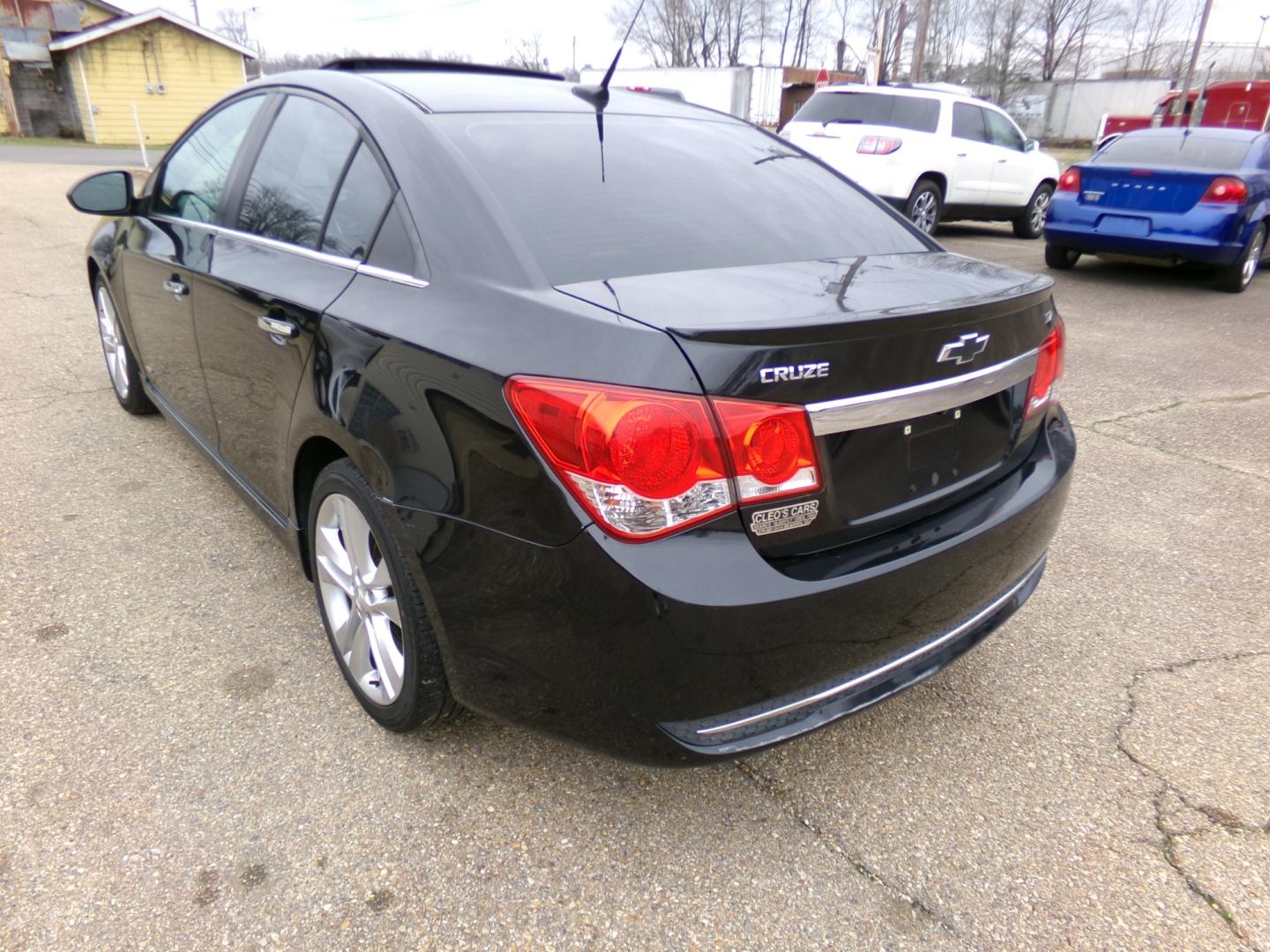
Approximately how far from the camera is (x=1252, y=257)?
8.44 m

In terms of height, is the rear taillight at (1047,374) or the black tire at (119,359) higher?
the rear taillight at (1047,374)

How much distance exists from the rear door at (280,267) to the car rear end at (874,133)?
26.3ft

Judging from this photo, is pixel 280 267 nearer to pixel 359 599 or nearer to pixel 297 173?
pixel 297 173

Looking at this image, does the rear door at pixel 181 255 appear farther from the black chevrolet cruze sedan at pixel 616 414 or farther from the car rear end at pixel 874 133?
the car rear end at pixel 874 133

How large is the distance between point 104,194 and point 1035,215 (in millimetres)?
11884

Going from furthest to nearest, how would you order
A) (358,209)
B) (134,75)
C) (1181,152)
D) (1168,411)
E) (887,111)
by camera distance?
(134,75) → (887,111) → (1181,152) → (1168,411) → (358,209)

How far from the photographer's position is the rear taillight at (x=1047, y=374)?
7.36ft

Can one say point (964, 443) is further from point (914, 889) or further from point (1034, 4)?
point (1034, 4)

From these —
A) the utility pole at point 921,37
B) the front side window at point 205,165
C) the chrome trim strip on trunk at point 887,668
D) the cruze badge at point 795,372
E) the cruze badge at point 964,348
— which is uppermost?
the utility pole at point 921,37

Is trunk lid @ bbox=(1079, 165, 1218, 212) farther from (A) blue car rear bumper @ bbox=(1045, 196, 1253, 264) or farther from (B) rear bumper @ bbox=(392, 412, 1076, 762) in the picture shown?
(B) rear bumper @ bbox=(392, 412, 1076, 762)

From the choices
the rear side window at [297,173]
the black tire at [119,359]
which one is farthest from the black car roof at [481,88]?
the black tire at [119,359]

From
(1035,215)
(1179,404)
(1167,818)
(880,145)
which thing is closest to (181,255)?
(1167,818)

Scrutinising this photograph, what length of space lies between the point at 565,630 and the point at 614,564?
0.20 metres

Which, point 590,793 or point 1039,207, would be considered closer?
point 590,793
